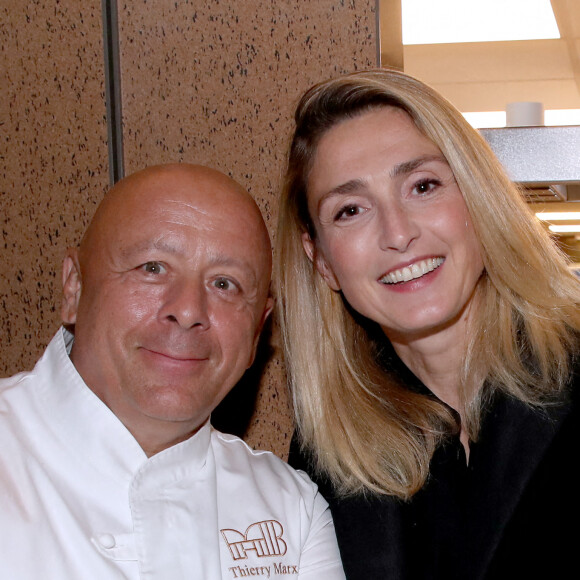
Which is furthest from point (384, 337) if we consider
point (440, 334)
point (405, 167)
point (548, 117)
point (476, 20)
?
point (476, 20)

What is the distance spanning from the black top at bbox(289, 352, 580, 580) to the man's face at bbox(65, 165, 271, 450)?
1.41 feet

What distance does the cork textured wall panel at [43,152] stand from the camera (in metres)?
A: 2.03

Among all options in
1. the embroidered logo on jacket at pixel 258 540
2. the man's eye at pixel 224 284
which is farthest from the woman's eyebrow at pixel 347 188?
the embroidered logo on jacket at pixel 258 540

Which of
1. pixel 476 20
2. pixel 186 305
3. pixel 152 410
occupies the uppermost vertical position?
pixel 476 20

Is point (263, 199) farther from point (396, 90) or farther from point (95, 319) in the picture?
point (95, 319)

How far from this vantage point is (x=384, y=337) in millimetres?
2047

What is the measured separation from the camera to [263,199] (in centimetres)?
203

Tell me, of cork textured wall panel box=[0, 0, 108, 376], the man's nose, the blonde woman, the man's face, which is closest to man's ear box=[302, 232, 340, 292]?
the blonde woman

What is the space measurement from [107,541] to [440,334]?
80 cm

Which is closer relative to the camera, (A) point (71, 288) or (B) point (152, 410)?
(B) point (152, 410)

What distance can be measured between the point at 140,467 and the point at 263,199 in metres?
0.74

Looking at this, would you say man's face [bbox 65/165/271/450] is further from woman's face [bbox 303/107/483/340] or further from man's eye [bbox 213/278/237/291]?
woman's face [bbox 303/107/483/340]

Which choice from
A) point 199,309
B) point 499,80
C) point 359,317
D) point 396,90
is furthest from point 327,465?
point 499,80

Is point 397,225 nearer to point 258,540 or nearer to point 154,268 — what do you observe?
point 154,268
